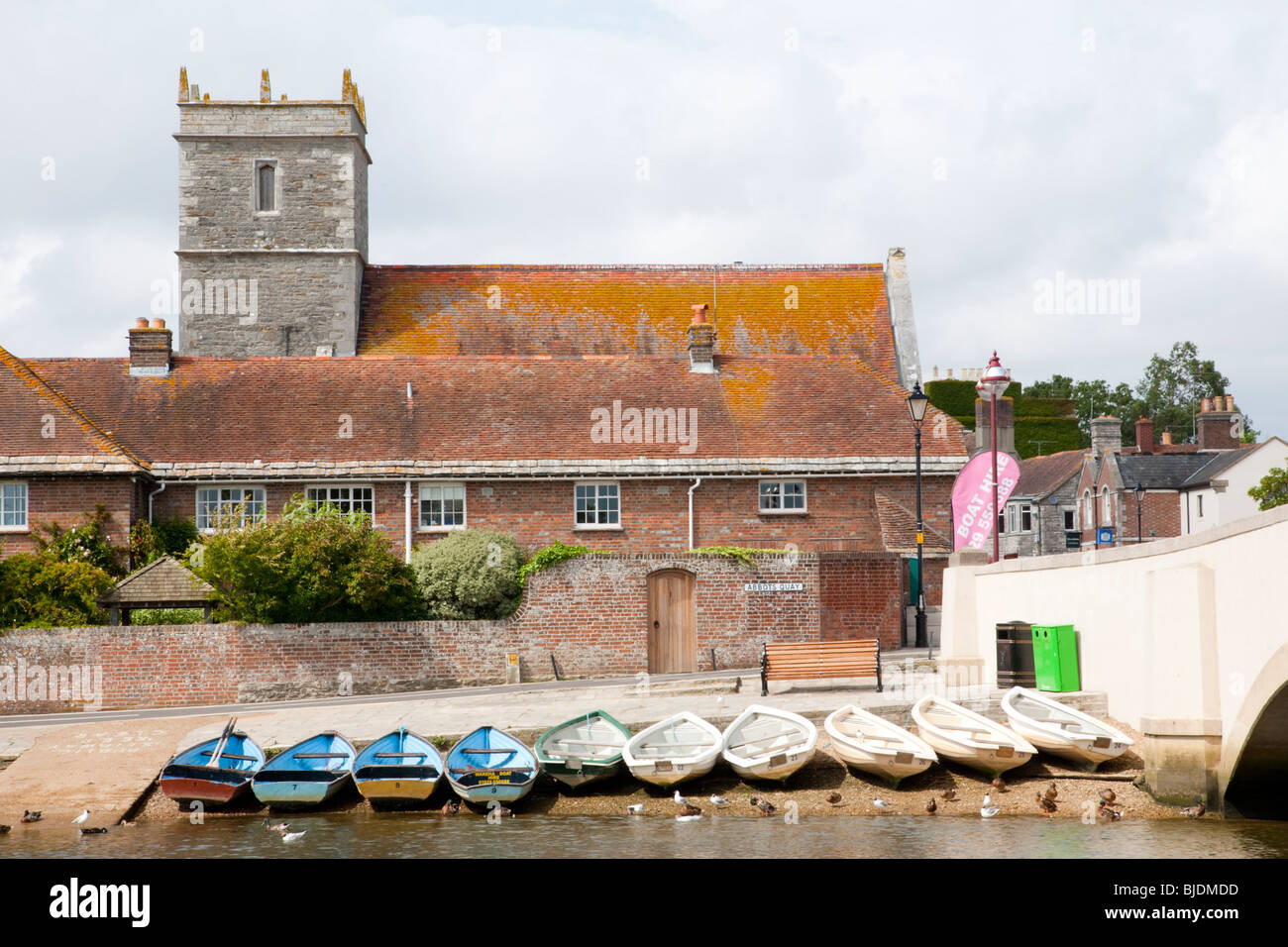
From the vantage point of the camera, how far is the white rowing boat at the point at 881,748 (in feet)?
60.5

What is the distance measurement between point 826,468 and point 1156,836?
18.2 metres

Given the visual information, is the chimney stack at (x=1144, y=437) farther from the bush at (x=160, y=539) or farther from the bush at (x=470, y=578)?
the bush at (x=160, y=539)

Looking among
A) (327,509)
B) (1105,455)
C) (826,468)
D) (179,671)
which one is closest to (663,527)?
(826,468)

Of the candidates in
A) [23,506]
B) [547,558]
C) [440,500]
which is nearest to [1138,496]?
[440,500]

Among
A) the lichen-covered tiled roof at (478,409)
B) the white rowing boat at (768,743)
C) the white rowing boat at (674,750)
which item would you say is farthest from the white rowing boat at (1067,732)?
the lichen-covered tiled roof at (478,409)

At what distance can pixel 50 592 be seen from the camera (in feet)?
93.2

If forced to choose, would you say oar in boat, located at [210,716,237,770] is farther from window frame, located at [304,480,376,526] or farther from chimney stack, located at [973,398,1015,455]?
chimney stack, located at [973,398,1015,455]

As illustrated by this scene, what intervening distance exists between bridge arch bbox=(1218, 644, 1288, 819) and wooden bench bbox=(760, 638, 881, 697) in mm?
7992

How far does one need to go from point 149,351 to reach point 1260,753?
98.7ft

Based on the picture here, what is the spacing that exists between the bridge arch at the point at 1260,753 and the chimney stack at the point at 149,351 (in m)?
29.2

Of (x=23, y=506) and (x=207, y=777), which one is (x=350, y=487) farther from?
(x=207, y=777)

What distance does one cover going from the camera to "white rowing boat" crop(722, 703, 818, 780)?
738 inches

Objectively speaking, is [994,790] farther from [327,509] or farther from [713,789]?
[327,509]

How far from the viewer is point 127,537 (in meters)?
30.6
